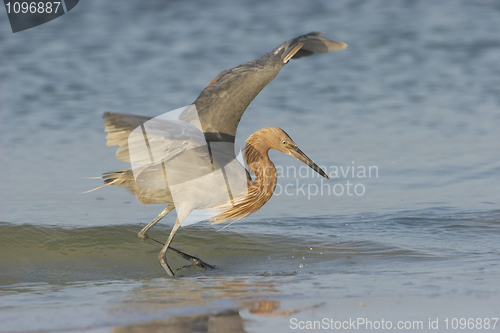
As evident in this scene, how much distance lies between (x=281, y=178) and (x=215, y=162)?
3023mm

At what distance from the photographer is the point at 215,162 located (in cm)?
621

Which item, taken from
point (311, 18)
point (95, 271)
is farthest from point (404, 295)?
point (311, 18)

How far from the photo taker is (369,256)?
6371mm

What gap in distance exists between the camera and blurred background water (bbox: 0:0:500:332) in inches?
189

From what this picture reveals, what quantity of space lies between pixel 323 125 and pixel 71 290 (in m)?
6.70

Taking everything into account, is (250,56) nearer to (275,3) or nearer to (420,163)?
(275,3)

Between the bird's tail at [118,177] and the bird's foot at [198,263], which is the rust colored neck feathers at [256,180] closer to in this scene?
the bird's foot at [198,263]

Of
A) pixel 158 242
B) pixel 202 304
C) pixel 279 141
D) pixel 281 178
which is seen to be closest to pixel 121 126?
pixel 202 304

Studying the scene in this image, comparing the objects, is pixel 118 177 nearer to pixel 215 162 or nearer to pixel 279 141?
pixel 215 162

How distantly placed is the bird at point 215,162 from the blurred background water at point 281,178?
0.67 metres

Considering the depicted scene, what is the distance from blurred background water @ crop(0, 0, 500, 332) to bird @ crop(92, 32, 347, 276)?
67cm

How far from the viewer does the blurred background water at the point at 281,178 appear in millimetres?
4793

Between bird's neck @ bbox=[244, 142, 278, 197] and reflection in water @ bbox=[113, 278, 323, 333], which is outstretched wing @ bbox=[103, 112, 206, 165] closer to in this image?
bird's neck @ bbox=[244, 142, 278, 197]

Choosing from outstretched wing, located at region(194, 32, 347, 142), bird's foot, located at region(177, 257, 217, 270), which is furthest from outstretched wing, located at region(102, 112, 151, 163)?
bird's foot, located at region(177, 257, 217, 270)
